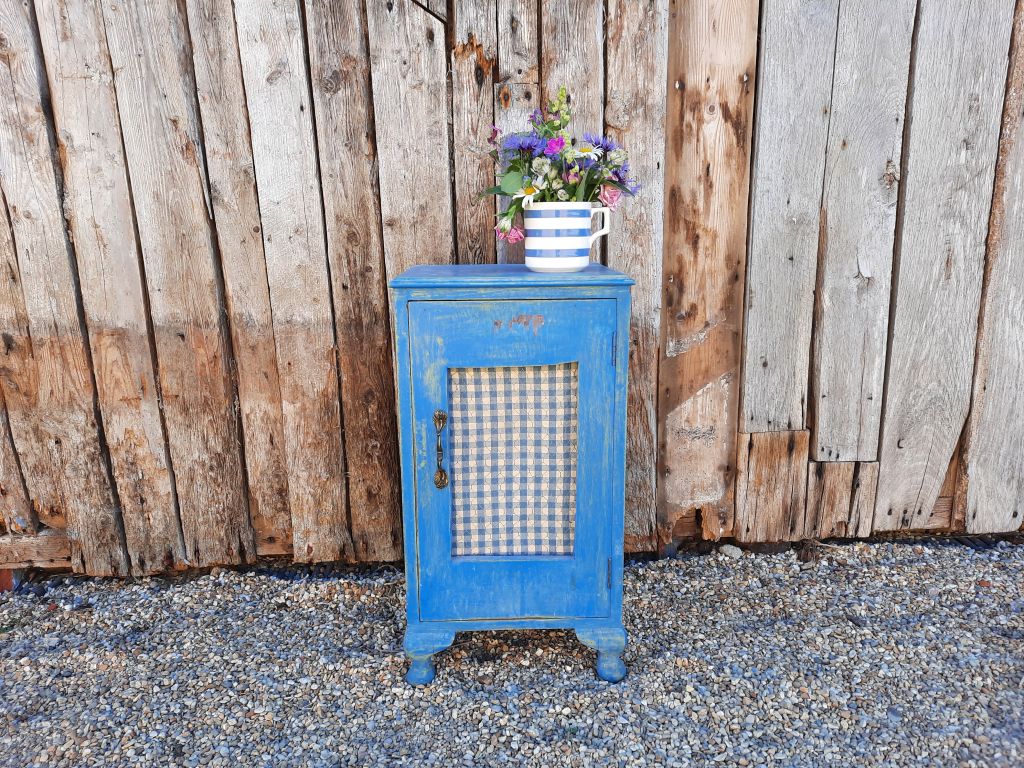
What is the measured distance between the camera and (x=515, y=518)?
6.34 ft

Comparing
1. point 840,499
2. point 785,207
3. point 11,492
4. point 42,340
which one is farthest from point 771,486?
point 11,492

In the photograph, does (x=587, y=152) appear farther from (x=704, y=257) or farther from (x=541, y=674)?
(x=541, y=674)

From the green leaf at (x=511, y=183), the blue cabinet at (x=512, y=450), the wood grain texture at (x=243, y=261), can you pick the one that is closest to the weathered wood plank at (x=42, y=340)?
the wood grain texture at (x=243, y=261)

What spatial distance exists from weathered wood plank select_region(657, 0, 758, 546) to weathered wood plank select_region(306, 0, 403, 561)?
98 centimetres

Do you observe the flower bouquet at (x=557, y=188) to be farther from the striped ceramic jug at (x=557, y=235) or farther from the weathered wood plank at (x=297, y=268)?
the weathered wood plank at (x=297, y=268)

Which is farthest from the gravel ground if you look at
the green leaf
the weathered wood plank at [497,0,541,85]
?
the weathered wood plank at [497,0,541,85]

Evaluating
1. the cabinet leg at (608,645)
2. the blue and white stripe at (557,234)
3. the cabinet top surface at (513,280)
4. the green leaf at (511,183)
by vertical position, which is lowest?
the cabinet leg at (608,645)

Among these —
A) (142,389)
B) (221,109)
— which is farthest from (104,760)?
(221,109)

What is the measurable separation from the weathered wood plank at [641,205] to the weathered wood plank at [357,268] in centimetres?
80

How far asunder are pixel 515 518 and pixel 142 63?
6.02ft

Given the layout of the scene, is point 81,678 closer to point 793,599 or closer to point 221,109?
point 221,109

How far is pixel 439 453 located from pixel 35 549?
5.74 ft

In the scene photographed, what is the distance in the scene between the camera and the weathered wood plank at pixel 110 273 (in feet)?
7.12

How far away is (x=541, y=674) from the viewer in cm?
204
